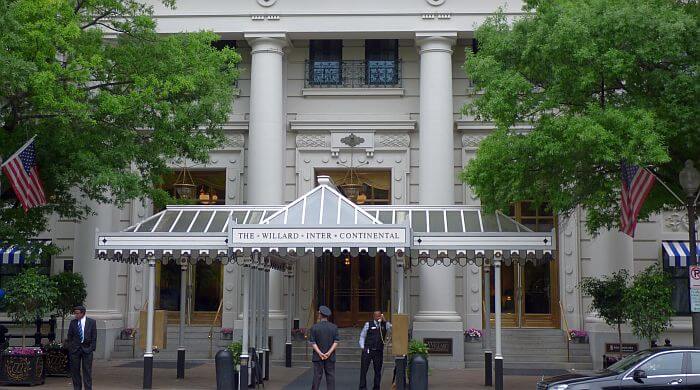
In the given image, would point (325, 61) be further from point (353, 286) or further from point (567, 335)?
point (567, 335)

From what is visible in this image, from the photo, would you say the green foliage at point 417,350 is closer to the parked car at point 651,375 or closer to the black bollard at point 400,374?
the black bollard at point 400,374

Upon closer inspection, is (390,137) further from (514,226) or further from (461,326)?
(514,226)

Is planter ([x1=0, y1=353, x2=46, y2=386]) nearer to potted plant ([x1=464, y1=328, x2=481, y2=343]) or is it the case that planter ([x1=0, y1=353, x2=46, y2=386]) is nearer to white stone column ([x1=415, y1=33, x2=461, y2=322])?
white stone column ([x1=415, y1=33, x2=461, y2=322])

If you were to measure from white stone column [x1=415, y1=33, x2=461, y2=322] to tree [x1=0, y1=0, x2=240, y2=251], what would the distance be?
660 cm

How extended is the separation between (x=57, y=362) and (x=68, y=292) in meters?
2.58

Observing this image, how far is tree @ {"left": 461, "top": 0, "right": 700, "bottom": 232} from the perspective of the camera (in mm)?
17078

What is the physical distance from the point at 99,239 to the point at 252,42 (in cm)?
1025

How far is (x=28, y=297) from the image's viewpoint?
19188 millimetres

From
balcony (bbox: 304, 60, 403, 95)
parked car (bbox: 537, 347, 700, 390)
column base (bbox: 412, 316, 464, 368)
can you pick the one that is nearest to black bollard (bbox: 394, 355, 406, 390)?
parked car (bbox: 537, 347, 700, 390)

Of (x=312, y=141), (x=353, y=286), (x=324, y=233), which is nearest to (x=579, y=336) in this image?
(x=353, y=286)

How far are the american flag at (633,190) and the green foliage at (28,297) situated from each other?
42.1 feet

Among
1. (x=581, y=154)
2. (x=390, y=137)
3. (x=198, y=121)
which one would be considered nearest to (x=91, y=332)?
(x=198, y=121)

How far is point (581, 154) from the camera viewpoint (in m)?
17.7

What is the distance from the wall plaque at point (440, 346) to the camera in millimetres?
24688
